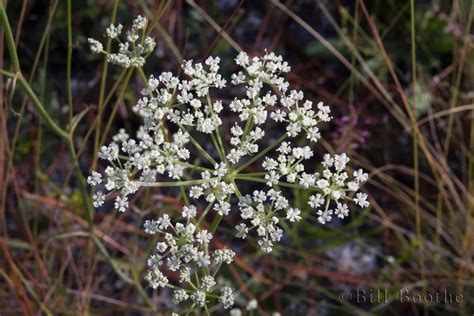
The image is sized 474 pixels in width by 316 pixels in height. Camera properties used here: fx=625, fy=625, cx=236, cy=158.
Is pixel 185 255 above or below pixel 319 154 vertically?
below

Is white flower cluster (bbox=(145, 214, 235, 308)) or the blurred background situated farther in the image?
the blurred background

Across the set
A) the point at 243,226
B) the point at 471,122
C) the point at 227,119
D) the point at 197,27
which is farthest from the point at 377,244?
the point at 243,226

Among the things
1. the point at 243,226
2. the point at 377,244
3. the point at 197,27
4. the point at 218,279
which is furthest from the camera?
the point at 197,27

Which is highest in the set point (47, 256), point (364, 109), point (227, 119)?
point (364, 109)

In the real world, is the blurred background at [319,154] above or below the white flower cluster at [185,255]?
above

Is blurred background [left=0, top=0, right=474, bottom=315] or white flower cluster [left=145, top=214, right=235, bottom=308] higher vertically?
blurred background [left=0, top=0, right=474, bottom=315]

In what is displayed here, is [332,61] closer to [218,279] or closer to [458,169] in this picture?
[458,169]

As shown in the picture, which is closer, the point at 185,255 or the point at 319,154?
the point at 185,255

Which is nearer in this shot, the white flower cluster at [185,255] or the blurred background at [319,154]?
the white flower cluster at [185,255]
